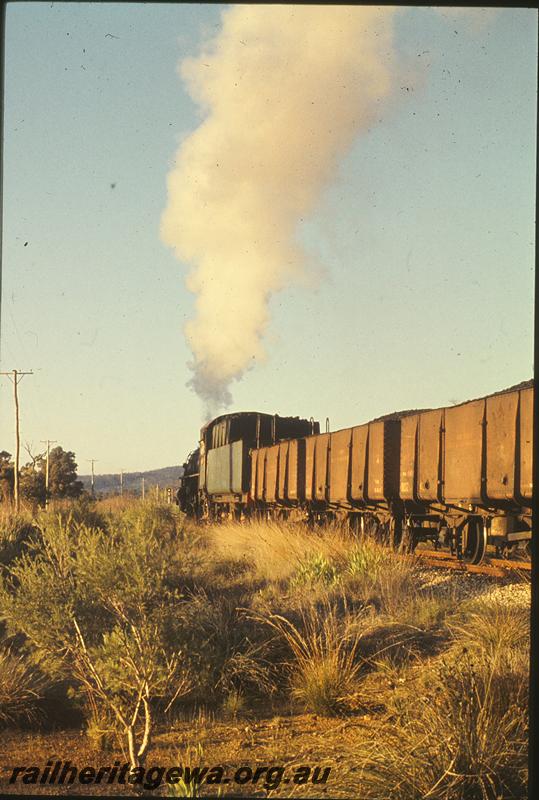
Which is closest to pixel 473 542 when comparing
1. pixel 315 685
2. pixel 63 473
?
pixel 315 685

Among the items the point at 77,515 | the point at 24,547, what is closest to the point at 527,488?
the point at 24,547

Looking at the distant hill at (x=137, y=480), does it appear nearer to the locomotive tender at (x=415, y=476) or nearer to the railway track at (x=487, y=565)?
the locomotive tender at (x=415, y=476)

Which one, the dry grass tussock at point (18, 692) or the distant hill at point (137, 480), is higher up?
the dry grass tussock at point (18, 692)

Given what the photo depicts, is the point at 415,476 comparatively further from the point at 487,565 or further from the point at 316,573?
the point at 316,573

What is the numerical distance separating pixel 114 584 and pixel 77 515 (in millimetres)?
14333

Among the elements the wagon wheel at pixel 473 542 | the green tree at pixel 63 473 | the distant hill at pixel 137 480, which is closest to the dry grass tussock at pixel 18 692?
the wagon wheel at pixel 473 542

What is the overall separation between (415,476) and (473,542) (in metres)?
1.71

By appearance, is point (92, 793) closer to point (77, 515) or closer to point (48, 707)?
point (48, 707)

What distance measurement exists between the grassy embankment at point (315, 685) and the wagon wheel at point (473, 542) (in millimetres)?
3305

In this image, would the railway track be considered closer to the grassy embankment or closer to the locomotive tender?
the locomotive tender

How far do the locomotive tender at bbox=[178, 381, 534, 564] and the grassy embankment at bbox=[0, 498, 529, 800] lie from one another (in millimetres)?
2274


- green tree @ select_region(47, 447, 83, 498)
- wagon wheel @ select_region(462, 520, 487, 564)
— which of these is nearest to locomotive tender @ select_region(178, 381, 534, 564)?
wagon wheel @ select_region(462, 520, 487, 564)

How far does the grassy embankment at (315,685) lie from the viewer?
544 cm

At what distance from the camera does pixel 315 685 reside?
7.50 metres
